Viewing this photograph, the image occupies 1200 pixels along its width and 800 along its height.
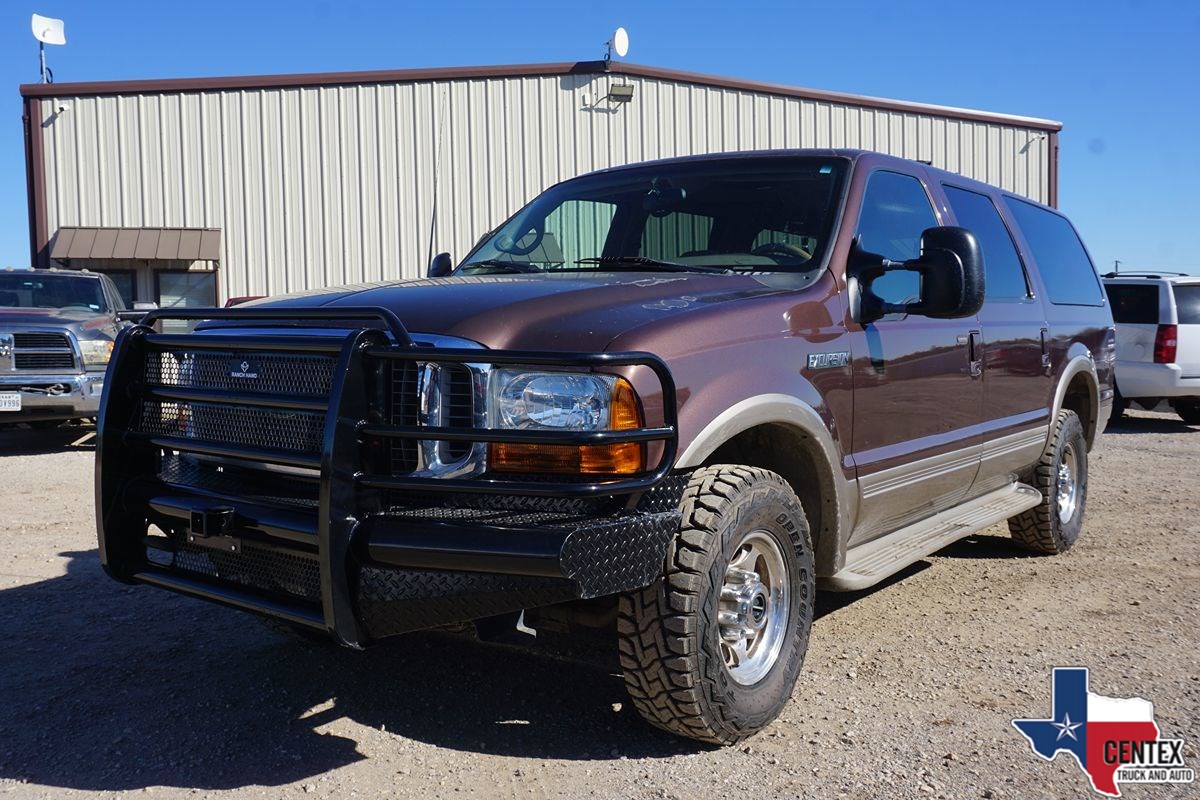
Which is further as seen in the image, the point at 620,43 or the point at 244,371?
the point at 620,43

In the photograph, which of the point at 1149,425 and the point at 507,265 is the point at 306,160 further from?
the point at 507,265

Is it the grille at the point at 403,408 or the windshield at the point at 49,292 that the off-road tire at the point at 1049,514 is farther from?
the windshield at the point at 49,292

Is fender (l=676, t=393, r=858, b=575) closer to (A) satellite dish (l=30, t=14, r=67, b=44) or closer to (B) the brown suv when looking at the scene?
(B) the brown suv

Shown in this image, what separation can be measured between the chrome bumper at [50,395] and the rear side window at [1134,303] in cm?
1109

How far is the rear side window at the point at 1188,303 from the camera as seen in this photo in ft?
39.0

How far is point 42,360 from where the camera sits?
31.9 feet

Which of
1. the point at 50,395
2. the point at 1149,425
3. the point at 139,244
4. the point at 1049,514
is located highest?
the point at 139,244

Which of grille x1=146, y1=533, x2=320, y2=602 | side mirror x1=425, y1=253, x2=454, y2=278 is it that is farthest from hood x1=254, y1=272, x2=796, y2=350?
side mirror x1=425, y1=253, x2=454, y2=278

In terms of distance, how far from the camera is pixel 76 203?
16.1 meters

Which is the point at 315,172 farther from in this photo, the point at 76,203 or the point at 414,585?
the point at 414,585

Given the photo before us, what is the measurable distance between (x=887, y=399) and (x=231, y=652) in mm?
2754

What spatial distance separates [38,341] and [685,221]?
7.90m

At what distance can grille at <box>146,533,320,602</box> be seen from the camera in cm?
280

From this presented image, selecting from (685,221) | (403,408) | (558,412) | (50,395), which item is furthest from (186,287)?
(558,412)
